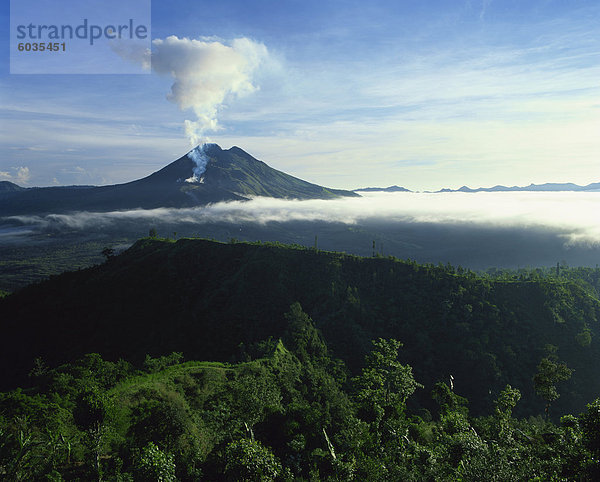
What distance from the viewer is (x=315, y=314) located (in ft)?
392

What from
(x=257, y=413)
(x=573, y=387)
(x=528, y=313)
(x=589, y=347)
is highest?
(x=257, y=413)

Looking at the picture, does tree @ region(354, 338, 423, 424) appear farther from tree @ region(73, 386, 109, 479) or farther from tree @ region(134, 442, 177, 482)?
tree @ region(73, 386, 109, 479)

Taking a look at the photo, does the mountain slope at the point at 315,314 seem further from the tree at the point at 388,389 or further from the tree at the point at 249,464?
the tree at the point at 249,464

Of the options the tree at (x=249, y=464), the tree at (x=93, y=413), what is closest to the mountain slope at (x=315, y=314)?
the tree at (x=93, y=413)

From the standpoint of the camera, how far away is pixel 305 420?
4138 centimetres

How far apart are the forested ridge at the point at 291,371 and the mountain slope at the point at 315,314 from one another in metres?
0.59

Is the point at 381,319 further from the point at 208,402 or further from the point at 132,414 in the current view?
the point at 132,414

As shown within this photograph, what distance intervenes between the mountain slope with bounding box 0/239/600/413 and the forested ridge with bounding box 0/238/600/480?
0.59m

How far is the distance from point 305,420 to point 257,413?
7107mm

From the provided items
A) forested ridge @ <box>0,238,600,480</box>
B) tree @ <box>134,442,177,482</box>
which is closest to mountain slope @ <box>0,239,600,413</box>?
forested ridge @ <box>0,238,600,480</box>

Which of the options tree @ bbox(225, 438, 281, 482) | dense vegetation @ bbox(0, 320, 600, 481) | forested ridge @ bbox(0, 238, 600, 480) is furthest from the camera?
forested ridge @ bbox(0, 238, 600, 480)

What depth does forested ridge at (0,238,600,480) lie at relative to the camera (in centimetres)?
3256

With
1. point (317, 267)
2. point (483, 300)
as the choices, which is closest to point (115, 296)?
point (317, 267)

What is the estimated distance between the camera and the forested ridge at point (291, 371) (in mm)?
32562
